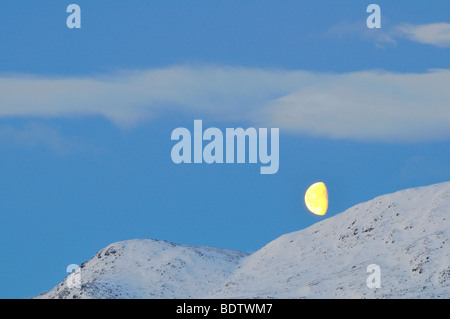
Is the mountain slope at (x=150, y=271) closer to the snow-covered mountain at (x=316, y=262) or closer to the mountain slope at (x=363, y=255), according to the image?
the snow-covered mountain at (x=316, y=262)

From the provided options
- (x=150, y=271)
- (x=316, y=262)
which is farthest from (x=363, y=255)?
(x=150, y=271)

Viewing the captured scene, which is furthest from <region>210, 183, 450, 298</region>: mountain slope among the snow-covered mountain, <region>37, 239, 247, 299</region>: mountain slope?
<region>37, 239, 247, 299</region>: mountain slope

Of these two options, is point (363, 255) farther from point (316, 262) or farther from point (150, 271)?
point (150, 271)

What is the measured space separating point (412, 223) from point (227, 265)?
73.3 feet

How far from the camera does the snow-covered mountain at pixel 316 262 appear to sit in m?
95.4

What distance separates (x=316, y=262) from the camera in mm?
106625

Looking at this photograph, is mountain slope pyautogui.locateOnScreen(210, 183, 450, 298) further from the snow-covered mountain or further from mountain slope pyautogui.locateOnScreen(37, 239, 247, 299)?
mountain slope pyautogui.locateOnScreen(37, 239, 247, 299)

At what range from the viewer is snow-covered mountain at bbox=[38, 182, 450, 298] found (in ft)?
313

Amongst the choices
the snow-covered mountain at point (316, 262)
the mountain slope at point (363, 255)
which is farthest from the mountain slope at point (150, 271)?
the mountain slope at point (363, 255)

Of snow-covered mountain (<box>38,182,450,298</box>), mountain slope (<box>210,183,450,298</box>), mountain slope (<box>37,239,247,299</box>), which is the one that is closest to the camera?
mountain slope (<box>210,183,450,298</box>)
